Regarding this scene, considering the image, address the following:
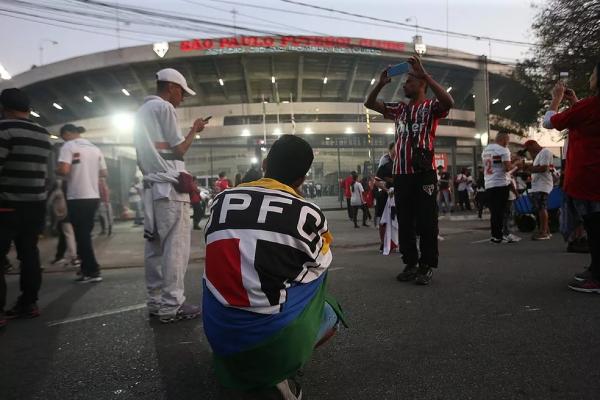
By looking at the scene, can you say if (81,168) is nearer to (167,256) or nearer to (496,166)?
(167,256)

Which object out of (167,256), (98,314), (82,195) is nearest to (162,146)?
(167,256)

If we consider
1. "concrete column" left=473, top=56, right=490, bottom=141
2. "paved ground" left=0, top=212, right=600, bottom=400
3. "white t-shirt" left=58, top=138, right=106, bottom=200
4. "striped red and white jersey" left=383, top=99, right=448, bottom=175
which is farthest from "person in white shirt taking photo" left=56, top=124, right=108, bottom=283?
"concrete column" left=473, top=56, right=490, bottom=141

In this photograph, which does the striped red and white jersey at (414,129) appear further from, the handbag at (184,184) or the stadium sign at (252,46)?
the stadium sign at (252,46)

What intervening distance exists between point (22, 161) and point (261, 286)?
117 inches

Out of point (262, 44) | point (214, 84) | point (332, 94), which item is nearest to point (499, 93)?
point (332, 94)

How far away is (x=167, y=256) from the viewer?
10.2 ft

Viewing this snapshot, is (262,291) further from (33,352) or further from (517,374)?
(33,352)

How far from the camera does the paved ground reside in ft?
6.21

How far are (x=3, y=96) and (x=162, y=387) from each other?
2.93 meters

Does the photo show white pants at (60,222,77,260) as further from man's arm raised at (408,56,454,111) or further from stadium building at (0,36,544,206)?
stadium building at (0,36,544,206)

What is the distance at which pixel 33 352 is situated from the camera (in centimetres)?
257

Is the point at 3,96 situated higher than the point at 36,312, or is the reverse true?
the point at 3,96

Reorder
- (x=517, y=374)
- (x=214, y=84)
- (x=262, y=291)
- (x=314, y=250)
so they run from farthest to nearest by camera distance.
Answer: (x=214, y=84) → (x=517, y=374) → (x=314, y=250) → (x=262, y=291)

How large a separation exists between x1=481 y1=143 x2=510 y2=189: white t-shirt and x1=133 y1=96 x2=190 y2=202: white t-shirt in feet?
19.0
